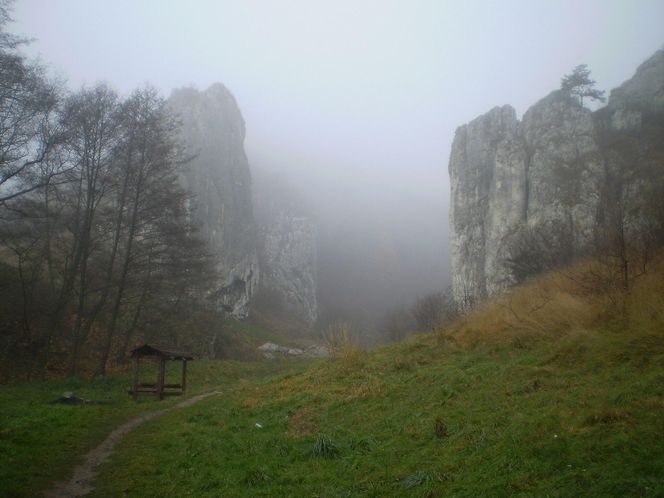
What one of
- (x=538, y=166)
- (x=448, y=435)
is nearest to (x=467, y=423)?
(x=448, y=435)

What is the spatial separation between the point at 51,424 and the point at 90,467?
2.76 m

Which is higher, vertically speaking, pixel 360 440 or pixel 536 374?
pixel 536 374

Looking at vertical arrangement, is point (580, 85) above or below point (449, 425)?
above

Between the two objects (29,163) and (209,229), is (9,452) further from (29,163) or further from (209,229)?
(209,229)

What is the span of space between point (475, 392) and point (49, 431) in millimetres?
7924

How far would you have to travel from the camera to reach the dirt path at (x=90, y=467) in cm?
612

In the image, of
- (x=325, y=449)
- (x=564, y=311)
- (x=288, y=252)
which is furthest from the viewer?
(x=288, y=252)

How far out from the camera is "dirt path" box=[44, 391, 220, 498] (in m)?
6.12

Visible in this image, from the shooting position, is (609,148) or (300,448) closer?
(300,448)

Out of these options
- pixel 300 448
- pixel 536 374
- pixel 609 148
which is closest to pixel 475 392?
pixel 536 374

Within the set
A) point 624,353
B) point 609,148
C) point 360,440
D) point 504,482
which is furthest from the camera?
point 609,148

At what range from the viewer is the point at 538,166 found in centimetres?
4159

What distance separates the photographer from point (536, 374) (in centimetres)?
808

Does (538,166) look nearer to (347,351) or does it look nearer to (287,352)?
(287,352)
